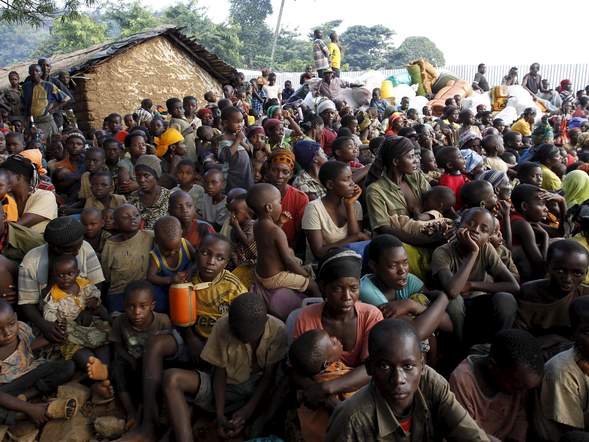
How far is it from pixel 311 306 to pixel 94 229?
2172 millimetres

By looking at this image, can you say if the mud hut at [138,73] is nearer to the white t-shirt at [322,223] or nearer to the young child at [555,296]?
the white t-shirt at [322,223]

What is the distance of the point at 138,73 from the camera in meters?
10.8

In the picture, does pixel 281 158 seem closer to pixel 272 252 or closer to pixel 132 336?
pixel 272 252

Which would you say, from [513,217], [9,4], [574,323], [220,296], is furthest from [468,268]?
[9,4]

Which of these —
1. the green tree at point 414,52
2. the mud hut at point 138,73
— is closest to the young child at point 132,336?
the mud hut at point 138,73

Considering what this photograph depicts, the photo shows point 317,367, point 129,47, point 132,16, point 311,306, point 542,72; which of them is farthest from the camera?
point 132,16

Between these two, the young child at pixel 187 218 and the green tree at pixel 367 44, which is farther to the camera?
the green tree at pixel 367 44

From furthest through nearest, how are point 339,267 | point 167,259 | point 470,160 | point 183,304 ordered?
1. point 470,160
2. point 167,259
3. point 183,304
4. point 339,267

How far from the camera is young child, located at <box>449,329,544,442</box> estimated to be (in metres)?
2.37

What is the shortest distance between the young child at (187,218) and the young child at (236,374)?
1265 millimetres

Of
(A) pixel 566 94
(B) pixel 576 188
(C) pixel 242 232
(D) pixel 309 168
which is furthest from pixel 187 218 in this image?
(A) pixel 566 94

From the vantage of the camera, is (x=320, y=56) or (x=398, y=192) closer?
(x=398, y=192)

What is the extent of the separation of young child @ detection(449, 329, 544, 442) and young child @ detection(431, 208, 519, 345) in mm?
637

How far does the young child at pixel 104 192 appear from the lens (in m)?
4.82
